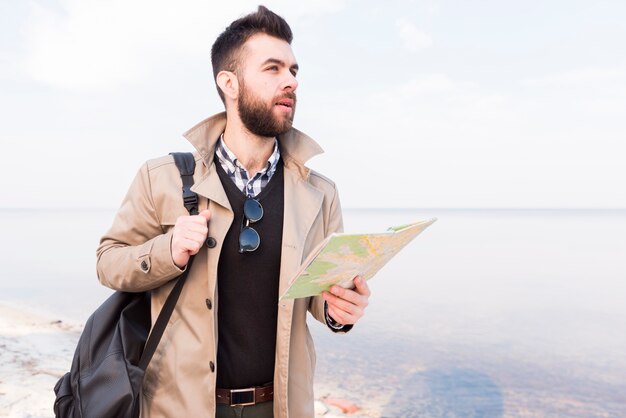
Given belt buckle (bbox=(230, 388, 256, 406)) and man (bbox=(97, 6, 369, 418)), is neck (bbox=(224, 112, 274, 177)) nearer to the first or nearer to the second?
man (bbox=(97, 6, 369, 418))

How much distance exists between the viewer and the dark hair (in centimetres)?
271

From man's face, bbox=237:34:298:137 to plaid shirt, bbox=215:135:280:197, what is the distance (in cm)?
17

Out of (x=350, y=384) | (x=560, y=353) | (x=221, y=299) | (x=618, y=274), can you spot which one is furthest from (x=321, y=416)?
(x=618, y=274)

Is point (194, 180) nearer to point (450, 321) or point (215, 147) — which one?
point (215, 147)

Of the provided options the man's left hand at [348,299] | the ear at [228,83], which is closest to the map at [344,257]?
the man's left hand at [348,299]

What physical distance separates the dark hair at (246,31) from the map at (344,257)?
1417mm

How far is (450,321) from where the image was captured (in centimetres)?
1221

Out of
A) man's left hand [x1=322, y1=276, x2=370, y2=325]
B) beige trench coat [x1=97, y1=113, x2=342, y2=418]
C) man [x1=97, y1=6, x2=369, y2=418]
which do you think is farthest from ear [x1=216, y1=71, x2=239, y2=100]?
man's left hand [x1=322, y1=276, x2=370, y2=325]

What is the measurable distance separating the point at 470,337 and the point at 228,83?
9.70 meters

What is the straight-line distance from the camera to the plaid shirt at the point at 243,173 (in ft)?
8.38

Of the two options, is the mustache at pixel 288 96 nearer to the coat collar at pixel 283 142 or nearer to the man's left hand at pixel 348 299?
the coat collar at pixel 283 142

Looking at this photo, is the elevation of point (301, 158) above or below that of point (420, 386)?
above

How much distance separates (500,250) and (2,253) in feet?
94.7

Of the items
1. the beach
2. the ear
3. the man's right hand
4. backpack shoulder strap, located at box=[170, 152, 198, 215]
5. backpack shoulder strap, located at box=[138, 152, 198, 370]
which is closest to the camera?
the man's right hand
